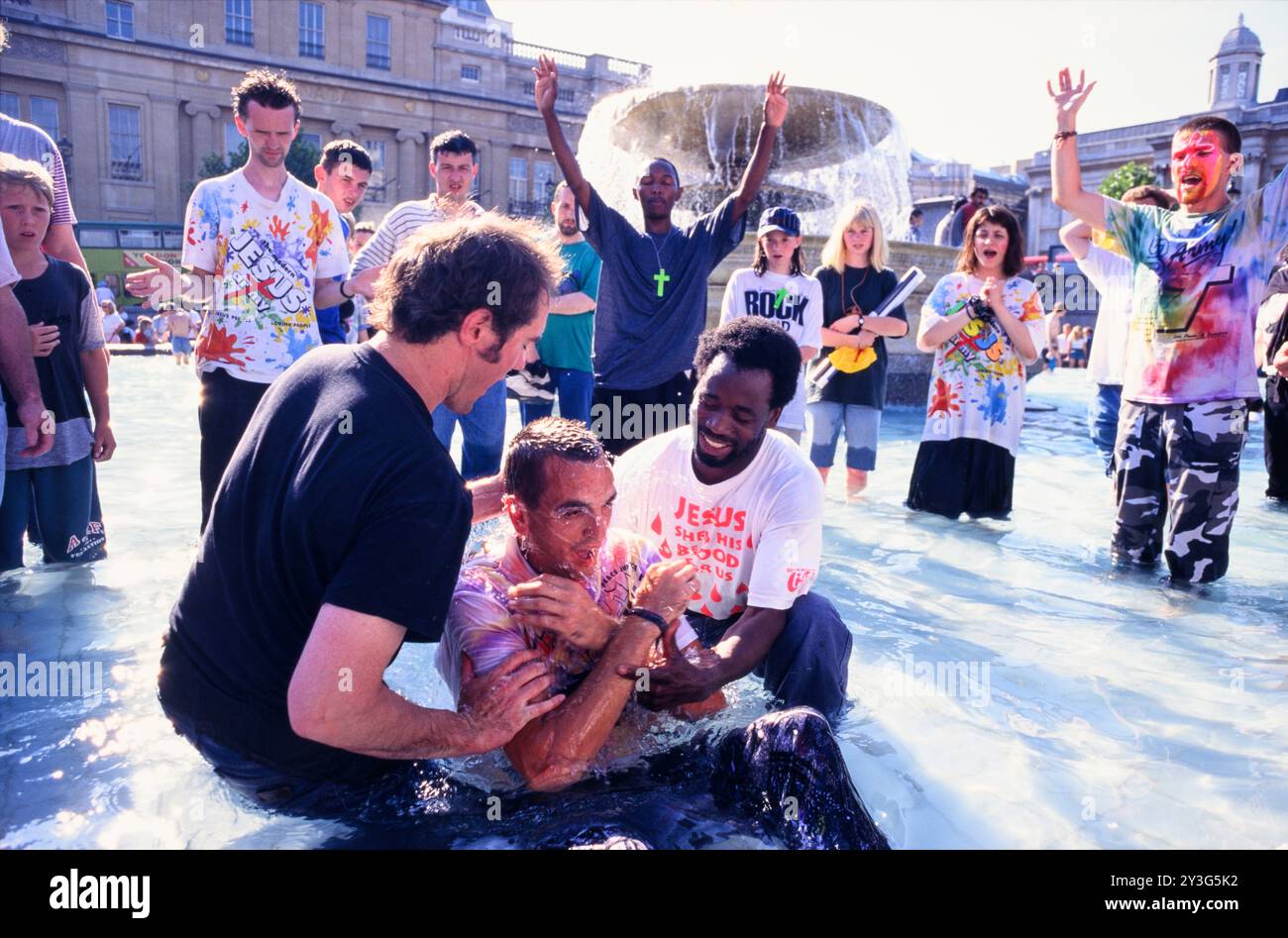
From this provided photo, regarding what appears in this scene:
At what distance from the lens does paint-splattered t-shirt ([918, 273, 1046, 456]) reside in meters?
5.83

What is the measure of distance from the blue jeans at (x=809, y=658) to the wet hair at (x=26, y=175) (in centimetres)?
374

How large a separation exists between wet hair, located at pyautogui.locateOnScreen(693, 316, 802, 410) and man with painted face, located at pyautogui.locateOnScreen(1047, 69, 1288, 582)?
89.7 inches

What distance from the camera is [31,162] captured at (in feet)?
14.3

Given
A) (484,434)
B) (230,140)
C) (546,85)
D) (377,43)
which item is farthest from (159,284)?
(377,43)

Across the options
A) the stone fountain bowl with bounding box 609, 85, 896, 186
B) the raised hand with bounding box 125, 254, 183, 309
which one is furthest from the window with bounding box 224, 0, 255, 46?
the raised hand with bounding box 125, 254, 183, 309

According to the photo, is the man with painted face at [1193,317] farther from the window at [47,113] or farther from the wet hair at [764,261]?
the window at [47,113]

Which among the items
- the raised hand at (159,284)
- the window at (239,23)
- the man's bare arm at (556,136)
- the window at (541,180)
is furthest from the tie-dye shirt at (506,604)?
the window at (541,180)

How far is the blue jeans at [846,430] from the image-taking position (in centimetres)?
643

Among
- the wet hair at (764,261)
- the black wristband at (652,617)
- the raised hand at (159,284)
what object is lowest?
the black wristband at (652,617)

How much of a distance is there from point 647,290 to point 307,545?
3517 mm
